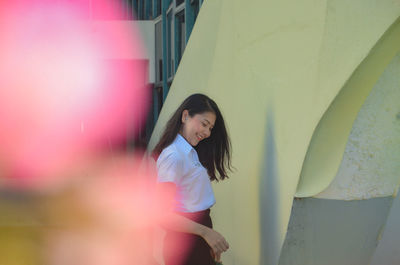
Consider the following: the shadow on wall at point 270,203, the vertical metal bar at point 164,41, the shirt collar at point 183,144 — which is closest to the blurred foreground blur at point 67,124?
the vertical metal bar at point 164,41

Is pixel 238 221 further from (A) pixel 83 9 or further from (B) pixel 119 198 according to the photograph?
(A) pixel 83 9

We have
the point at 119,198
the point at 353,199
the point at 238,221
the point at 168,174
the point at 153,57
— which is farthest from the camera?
the point at 153,57

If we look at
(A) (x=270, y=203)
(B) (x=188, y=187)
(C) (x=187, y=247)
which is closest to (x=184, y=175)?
(B) (x=188, y=187)

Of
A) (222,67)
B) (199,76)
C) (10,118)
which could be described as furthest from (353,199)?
(10,118)

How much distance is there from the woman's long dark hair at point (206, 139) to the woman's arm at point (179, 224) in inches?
10.6

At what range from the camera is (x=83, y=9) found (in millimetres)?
11812

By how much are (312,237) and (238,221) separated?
879 mm

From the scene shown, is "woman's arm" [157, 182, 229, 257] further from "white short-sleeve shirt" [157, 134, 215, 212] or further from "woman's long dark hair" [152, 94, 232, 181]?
"woman's long dark hair" [152, 94, 232, 181]

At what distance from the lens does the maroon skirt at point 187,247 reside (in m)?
2.04

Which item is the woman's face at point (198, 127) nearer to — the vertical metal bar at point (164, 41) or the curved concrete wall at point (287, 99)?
the curved concrete wall at point (287, 99)

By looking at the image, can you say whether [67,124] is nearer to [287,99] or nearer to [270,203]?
[270,203]

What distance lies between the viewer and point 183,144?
2.06 metres

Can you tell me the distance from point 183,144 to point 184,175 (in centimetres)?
15

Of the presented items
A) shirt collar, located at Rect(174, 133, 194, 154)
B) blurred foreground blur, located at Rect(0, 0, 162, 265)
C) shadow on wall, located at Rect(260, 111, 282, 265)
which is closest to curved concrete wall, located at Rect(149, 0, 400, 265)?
shadow on wall, located at Rect(260, 111, 282, 265)
